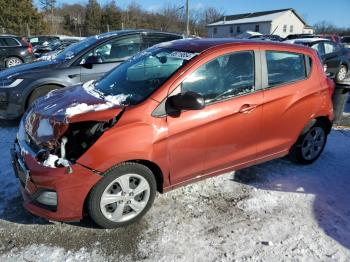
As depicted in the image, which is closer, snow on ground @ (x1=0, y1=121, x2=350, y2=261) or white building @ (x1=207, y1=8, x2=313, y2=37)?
snow on ground @ (x1=0, y1=121, x2=350, y2=261)

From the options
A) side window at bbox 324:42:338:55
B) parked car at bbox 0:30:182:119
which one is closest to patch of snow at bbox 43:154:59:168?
parked car at bbox 0:30:182:119

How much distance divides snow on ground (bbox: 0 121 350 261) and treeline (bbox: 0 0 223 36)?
3852cm

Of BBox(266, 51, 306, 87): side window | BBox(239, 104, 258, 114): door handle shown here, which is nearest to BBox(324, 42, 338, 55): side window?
BBox(266, 51, 306, 87): side window

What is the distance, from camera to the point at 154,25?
6238cm

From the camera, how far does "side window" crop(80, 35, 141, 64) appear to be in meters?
6.54

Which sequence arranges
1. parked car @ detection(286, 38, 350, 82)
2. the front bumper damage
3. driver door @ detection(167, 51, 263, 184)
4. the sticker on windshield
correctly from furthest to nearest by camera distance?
A: parked car @ detection(286, 38, 350, 82) < the sticker on windshield < driver door @ detection(167, 51, 263, 184) < the front bumper damage

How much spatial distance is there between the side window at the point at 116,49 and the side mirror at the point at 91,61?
0.04m

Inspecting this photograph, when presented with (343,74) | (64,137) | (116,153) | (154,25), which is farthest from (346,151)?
(154,25)

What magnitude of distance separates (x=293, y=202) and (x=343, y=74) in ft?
32.0

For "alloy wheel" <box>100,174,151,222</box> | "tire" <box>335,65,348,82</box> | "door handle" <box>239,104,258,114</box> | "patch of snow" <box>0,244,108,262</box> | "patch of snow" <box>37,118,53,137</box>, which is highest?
"door handle" <box>239,104,258,114</box>

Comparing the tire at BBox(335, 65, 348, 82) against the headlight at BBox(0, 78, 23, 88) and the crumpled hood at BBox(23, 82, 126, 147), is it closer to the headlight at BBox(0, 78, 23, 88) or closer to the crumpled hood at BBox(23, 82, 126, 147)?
the headlight at BBox(0, 78, 23, 88)

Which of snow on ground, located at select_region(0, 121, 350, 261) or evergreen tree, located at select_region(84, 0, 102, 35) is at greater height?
evergreen tree, located at select_region(84, 0, 102, 35)

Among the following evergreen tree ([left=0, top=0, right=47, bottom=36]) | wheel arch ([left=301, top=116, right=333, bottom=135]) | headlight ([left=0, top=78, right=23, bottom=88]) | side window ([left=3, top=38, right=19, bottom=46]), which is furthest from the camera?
evergreen tree ([left=0, top=0, right=47, bottom=36])

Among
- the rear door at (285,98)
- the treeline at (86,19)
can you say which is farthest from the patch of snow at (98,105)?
the treeline at (86,19)
